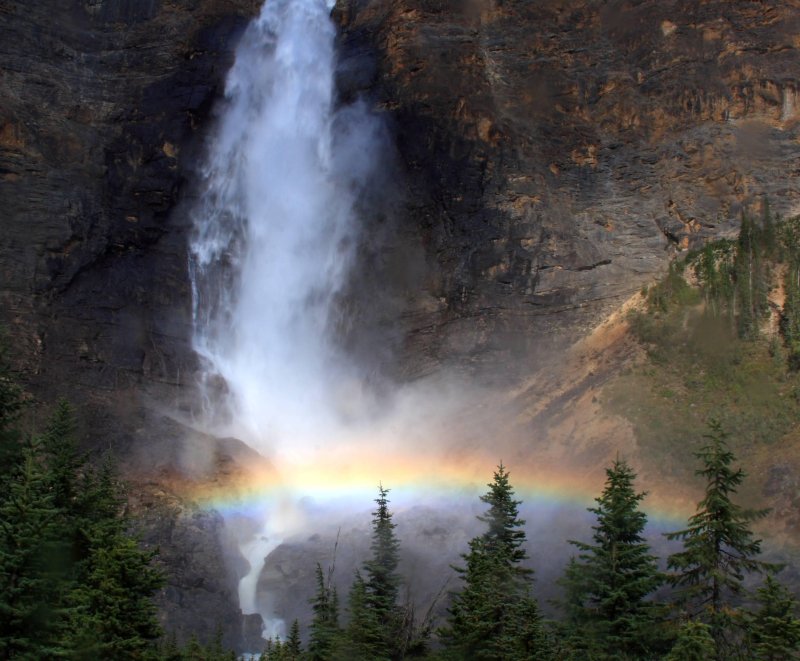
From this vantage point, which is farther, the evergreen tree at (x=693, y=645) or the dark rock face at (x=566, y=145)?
the dark rock face at (x=566, y=145)

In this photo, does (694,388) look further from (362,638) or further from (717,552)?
(362,638)

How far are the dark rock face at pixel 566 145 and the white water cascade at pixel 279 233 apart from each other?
4985 millimetres

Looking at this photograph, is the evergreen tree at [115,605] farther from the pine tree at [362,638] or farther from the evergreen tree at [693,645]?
the evergreen tree at [693,645]

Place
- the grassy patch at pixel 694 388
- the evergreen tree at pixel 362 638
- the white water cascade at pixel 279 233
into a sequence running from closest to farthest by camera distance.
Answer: the evergreen tree at pixel 362 638
the grassy patch at pixel 694 388
the white water cascade at pixel 279 233

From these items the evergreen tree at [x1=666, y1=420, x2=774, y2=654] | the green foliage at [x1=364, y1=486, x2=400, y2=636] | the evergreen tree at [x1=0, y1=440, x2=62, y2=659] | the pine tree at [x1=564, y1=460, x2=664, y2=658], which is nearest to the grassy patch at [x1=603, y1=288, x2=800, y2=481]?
the green foliage at [x1=364, y1=486, x2=400, y2=636]

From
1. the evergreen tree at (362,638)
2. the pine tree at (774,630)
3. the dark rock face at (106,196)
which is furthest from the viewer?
the dark rock face at (106,196)

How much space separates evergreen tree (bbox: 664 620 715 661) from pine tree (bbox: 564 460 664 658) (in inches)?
84.1

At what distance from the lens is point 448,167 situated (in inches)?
2142

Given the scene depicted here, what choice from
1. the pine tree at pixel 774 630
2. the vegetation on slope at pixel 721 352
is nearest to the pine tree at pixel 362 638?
the pine tree at pixel 774 630

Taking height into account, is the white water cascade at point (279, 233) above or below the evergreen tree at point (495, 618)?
above

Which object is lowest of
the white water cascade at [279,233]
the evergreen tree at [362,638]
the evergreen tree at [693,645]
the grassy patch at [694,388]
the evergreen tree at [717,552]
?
the evergreen tree at [693,645]

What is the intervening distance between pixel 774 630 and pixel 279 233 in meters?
45.9

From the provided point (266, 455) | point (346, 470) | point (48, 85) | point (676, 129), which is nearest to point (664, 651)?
point (346, 470)

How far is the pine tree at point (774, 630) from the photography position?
45.8 ft
